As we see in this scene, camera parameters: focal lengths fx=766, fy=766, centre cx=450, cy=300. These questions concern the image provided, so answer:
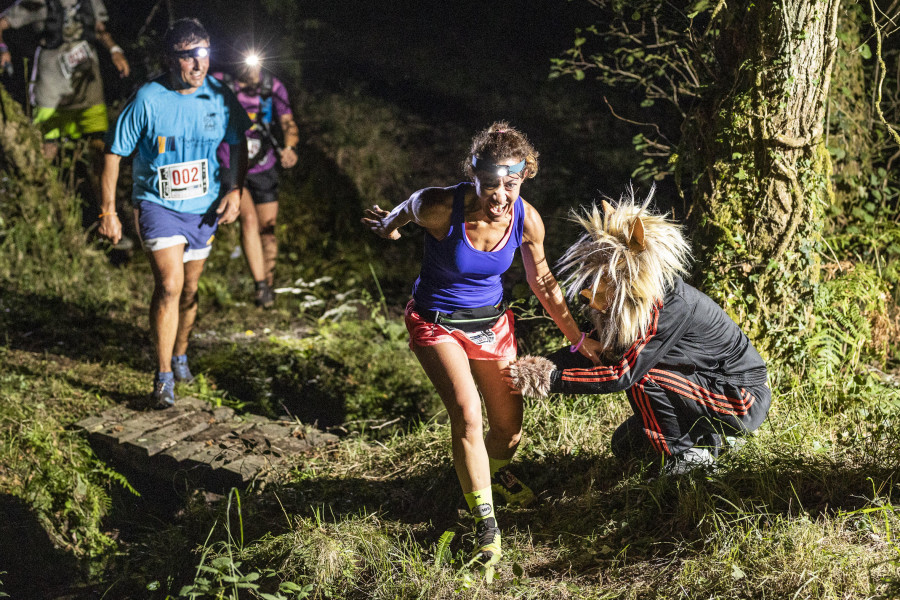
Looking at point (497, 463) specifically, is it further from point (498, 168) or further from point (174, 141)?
point (174, 141)

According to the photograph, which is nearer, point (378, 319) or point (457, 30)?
point (378, 319)

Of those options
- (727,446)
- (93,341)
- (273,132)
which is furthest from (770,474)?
(273,132)

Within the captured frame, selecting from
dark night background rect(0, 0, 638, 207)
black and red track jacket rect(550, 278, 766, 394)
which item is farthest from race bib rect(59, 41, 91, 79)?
black and red track jacket rect(550, 278, 766, 394)

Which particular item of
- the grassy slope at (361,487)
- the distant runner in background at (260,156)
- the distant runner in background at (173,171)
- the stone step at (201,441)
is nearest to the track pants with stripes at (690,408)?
the grassy slope at (361,487)

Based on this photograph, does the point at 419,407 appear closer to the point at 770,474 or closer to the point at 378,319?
the point at 378,319

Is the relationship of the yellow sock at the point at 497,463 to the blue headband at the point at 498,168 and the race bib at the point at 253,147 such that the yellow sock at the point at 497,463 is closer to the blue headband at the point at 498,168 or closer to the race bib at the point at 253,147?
the blue headband at the point at 498,168

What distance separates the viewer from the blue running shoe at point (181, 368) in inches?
209

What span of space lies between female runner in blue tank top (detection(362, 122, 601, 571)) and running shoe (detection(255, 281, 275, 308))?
3.69 meters

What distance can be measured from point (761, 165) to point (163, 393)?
3.88 metres

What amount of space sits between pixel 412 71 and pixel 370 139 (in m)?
2.25

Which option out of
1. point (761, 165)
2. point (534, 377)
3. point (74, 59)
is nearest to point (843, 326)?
point (761, 165)

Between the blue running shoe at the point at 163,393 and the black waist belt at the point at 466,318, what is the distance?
2.32 meters

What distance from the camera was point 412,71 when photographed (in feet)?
36.4

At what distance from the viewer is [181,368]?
5320 millimetres
